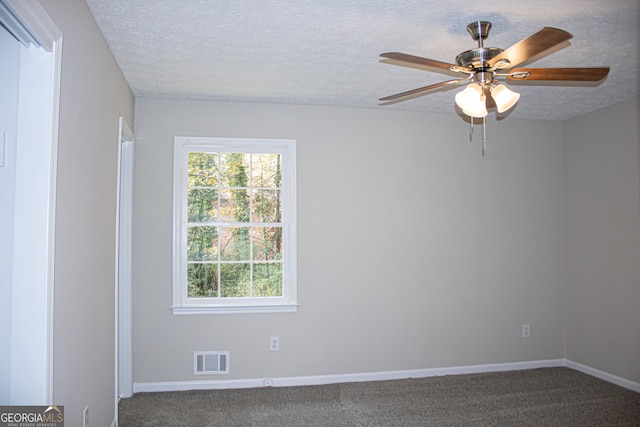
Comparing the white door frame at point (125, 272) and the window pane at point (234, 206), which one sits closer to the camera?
the white door frame at point (125, 272)

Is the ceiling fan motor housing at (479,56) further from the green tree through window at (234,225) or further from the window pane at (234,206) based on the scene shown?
the window pane at (234,206)

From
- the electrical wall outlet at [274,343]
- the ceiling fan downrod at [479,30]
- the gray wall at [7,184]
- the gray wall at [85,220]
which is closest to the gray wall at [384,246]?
the electrical wall outlet at [274,343]

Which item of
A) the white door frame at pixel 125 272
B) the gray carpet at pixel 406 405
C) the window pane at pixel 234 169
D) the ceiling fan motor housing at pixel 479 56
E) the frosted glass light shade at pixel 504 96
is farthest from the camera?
the window pane at pixel 234 169

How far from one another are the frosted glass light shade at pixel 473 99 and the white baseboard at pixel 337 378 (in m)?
2.71

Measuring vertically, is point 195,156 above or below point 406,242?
above

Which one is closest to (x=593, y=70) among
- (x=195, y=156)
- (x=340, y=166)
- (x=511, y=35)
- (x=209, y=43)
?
(x=511, y=35)

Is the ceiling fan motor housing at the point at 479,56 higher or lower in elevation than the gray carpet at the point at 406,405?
higher

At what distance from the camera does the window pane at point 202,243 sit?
409 cm

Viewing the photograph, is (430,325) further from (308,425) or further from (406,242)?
(308,425)

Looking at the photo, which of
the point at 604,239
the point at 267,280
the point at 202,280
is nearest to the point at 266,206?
the point at 267,280

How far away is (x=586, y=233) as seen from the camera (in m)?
4.50

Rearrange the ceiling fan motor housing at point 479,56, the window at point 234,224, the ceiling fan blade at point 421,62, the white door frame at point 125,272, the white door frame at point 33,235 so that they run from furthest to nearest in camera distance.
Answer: the window at point 234,224 < the white door frame at point 125,272 < the ceiling fan motor housing at point 479,56 < the ceiling fan blade at point 421,62 < the white door frame at point 33,235

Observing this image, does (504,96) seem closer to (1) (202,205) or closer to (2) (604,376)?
(1) (202,205)

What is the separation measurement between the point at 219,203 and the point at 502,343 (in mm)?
3001
